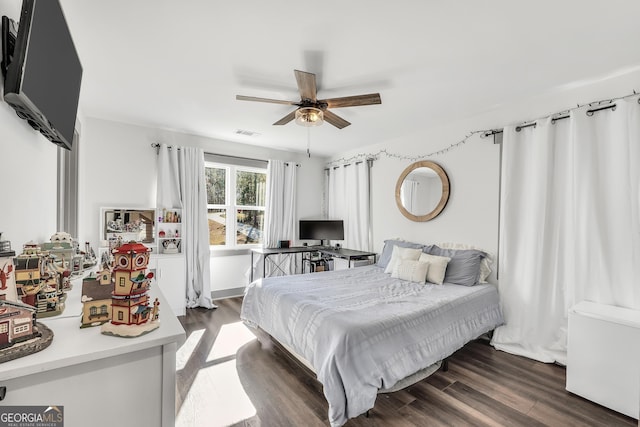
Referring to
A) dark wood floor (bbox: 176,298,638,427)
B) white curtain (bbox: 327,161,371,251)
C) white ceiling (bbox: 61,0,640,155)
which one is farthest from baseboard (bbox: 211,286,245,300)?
white ceiling (bbox: 61,0,640,155)

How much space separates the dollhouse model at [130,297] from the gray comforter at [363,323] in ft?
4.02

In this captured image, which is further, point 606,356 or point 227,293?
point 227,293

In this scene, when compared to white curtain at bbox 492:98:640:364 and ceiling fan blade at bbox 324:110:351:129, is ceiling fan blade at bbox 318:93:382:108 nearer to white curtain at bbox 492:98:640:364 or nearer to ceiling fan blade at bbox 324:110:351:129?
ceiling fan blade at bbox 324:110:351:129

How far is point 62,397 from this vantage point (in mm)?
835

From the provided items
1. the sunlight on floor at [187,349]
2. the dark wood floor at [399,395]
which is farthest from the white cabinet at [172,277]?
the dark wood floor at [399,395]

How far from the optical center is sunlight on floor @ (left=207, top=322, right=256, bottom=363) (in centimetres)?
278

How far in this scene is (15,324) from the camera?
81 centimetres

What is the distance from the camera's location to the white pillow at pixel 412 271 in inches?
126

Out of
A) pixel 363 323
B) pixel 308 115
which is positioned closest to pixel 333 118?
pixel 308 115

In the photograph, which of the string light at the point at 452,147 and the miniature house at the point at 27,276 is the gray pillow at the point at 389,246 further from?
the miniature house at the point at 27,276

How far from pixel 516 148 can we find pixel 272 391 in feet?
10.7

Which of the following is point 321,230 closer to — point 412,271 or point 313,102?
point 412,271

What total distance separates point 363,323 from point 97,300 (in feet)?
5.07

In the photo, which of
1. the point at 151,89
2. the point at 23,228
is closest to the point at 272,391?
the point at 23,228
